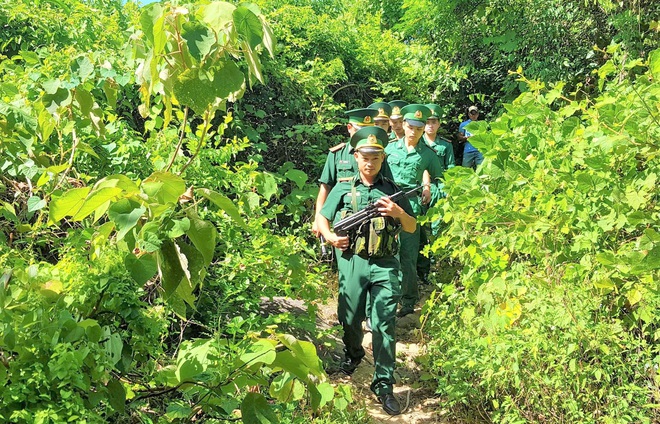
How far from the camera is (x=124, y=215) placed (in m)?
1.25

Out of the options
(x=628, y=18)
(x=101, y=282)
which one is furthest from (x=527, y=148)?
(x=628, y=18)

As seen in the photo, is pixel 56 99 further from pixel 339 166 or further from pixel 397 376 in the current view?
pixel 397 376

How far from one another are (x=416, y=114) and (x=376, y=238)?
7.75ft

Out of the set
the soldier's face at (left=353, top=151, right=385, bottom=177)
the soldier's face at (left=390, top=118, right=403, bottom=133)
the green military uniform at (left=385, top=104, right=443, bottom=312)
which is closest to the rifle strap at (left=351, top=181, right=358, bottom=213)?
the soldier's face at (left=353, top=151, right=385, bottom=177)

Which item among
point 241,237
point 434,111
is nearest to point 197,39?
point 241,237

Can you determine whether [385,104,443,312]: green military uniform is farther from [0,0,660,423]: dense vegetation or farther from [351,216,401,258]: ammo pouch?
[351,216,401,258]: ammo pouch

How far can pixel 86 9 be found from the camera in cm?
553

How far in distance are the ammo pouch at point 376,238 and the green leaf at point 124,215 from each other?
2797mm

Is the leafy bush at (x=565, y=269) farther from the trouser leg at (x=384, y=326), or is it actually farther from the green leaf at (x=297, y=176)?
the green leaf at (x=297, y=176)

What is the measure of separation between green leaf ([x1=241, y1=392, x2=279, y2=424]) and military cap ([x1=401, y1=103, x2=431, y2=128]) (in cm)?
458

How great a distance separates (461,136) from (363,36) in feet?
6.50

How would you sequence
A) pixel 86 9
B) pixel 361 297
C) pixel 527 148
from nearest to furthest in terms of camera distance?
pixel 527 148, pixel 361 297, pixel 86 9

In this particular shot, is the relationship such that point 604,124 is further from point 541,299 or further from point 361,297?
point 361,297

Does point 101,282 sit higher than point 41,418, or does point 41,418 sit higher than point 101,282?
point 101,282
